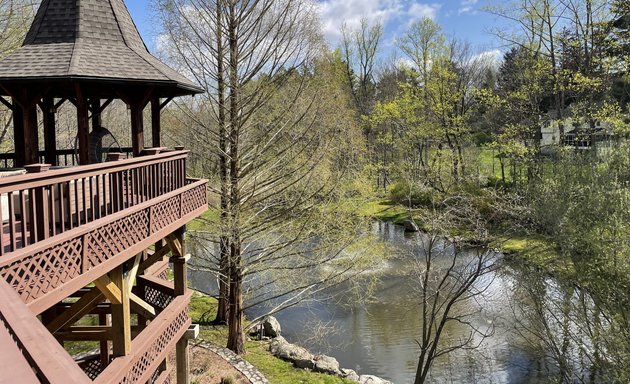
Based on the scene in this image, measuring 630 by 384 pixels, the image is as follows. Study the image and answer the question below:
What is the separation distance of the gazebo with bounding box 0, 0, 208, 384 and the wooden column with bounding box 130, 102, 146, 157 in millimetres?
15

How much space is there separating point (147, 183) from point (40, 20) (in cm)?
343

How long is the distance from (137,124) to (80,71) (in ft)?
4.32

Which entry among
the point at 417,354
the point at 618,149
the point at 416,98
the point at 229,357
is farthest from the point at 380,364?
the point at 416,98

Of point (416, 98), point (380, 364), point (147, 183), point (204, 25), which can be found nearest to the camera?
point (147, 183)

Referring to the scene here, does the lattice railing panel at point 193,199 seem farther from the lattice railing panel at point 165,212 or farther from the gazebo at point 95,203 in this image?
the lattice railing panel at point 165,212

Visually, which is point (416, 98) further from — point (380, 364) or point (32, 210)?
point (32, 210)

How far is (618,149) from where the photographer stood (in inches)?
440

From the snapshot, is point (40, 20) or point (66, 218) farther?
point (40, 20)

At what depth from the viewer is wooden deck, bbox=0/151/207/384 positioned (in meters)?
1.41

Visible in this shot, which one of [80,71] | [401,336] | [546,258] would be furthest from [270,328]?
[80,71]

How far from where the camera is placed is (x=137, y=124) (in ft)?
23.2

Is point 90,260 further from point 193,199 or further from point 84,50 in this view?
point 84,50

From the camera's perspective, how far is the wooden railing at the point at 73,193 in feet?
11.4

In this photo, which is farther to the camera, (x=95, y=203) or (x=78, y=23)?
(x=78, y=23)
